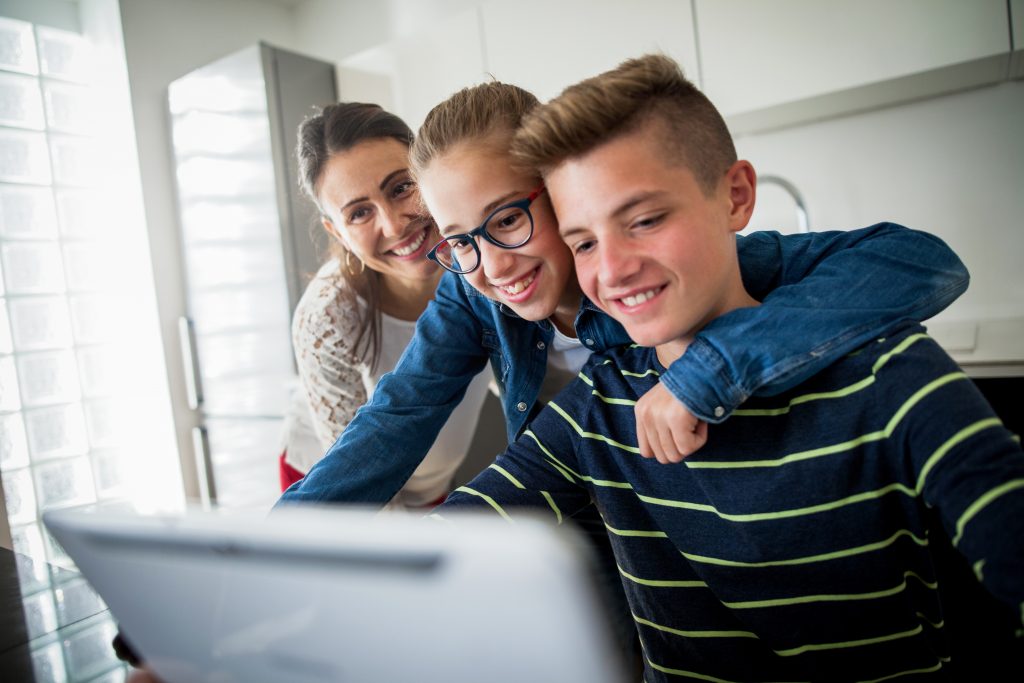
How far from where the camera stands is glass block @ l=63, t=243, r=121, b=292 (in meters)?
1.65

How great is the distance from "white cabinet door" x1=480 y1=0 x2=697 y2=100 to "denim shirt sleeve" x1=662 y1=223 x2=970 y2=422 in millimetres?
1437

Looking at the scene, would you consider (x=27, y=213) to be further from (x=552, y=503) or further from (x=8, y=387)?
(x=552, y=503)

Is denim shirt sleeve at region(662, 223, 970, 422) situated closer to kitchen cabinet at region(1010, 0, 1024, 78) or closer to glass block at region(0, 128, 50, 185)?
kitchen cabinet at region(1010, 0, 1024, 78)

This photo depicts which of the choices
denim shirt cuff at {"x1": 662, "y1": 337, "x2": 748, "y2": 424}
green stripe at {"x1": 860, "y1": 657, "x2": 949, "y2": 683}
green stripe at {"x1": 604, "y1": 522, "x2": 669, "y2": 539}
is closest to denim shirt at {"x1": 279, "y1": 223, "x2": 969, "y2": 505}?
denim shirt cuff at {"x1": 662, "y1": 337, "x2": 748, "y2": 424}

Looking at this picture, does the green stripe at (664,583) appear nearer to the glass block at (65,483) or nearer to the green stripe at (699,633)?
the green stripe at (699,633)

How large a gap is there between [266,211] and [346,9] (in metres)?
1.10

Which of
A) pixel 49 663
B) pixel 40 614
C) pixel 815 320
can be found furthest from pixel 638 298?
pixel 40 614

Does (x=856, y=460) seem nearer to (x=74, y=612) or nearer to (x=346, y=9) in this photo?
(x=74, y=612)

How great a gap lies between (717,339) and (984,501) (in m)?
0.24

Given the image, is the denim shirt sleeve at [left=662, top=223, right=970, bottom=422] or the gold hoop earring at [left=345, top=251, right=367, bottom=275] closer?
the denim shirt sleeve at [left=662, top=223, right=970, bottom=422]

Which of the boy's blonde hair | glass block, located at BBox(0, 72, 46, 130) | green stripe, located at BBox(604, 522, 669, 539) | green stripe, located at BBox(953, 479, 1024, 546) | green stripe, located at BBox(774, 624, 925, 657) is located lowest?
green stripe, located at BBox(774, 624, 925, 657)

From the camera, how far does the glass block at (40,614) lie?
2.44 feet

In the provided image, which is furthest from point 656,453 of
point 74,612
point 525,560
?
point 74,612

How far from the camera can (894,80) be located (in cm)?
176
